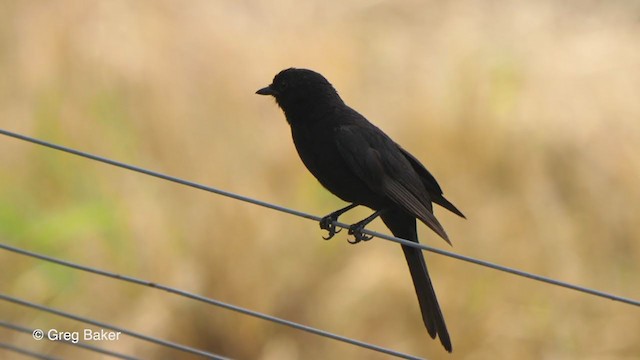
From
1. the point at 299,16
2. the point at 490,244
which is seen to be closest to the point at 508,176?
the point at 490,244

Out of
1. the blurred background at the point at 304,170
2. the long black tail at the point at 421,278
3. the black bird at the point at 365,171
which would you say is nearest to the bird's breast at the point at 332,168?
the black bird at the point at 365,171

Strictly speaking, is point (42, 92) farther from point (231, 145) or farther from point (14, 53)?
point (231, 145)

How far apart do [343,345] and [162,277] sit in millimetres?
1020

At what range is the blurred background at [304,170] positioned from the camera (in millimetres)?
7070

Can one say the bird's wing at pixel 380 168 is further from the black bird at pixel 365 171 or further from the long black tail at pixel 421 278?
the long black tail at pixel 421 278

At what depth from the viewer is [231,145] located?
7.73 meters

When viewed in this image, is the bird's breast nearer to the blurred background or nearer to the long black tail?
the long black tail

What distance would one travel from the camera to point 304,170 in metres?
7.58

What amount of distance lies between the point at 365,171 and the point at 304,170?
2691 millimetres

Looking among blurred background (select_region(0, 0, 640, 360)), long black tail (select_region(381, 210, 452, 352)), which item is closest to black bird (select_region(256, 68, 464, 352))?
long black tail (select_region(381, 210, 452, 352))

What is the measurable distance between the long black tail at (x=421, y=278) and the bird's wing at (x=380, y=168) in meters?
0.17

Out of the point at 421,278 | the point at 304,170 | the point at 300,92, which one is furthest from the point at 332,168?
the point at 304,170

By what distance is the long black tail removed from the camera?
4820 mm

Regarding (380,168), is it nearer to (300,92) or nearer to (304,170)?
(300,92)
